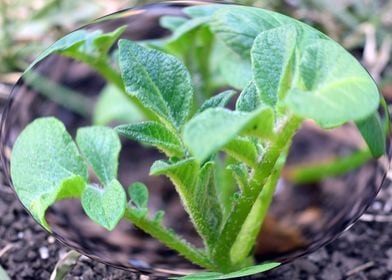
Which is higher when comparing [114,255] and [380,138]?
[380,138]

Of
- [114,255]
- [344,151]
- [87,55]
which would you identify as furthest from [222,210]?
[344,151]

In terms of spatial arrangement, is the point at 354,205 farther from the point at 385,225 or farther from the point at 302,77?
the point at 302,77

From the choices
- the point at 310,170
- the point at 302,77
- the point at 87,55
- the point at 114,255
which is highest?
the point at 302,77

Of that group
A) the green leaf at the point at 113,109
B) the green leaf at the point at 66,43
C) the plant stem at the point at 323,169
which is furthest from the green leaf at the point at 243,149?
the green leaf at the point at 113,109

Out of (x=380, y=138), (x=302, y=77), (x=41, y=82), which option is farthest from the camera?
(x=41, y=82)

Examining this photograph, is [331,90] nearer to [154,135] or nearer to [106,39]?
[154,135]

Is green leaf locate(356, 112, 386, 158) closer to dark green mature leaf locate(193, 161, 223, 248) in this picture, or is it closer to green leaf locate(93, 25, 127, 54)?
dark green mature leaf locate(193, 161, 223, 248)

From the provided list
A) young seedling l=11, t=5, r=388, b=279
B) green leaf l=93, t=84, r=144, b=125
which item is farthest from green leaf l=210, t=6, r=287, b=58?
green leaf l=93, t=84, r=144, b=125

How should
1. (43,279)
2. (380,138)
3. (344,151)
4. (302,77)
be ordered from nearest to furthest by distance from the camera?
(302,77) → (380,138) → (43,279) → (344,151)
